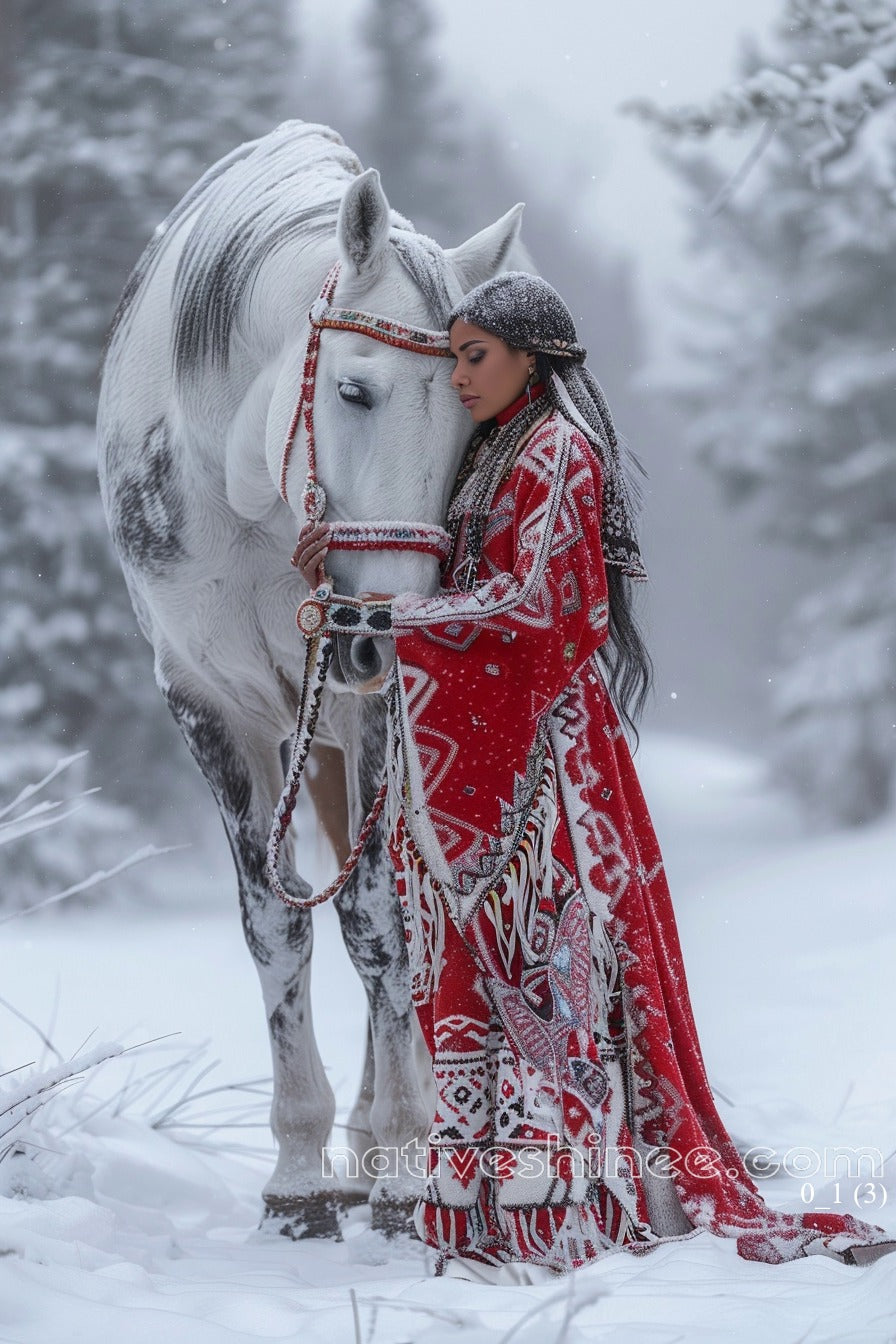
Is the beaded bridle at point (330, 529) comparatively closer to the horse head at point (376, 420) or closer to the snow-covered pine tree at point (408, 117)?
the horse head at point (376, 420)

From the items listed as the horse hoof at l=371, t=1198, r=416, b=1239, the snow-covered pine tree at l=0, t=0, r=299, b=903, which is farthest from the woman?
the snow-covered pine tree at l=0, t=0, r=299, b=903

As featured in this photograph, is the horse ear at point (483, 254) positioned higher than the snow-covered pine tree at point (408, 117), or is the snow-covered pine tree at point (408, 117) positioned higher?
the snow-covered pine tree at point (408, 117)

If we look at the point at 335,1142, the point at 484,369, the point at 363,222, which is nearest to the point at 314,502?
the point at 484,369

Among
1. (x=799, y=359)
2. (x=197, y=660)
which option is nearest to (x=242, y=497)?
(x=197, y=660)

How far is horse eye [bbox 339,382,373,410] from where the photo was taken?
1732mm

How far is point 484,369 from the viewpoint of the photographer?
5.64ft

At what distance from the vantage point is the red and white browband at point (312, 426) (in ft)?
5.50

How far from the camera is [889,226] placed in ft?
27.7

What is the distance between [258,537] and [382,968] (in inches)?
33.6

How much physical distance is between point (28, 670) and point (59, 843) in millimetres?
958

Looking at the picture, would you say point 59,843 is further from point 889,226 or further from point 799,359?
point 889,226

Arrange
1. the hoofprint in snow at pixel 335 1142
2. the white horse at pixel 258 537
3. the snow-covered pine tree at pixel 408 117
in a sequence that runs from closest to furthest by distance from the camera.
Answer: the hoofprint in snow at pixel 335 1142 → the white horse at pixel 258 537 → the snow-covered pine tree at pixel 408 117

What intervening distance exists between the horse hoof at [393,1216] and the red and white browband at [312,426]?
4.03 ft

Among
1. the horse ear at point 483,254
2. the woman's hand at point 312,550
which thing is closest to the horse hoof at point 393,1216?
the woman's hand at point 312,550
